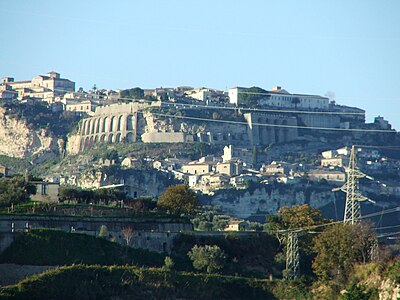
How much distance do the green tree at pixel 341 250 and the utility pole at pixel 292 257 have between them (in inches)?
32.3

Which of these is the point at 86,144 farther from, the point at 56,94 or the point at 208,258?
the point at 208,258

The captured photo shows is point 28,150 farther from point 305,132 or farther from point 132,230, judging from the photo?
point 132,230

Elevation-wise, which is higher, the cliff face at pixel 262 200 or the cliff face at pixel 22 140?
the cliff face at pixel 22 140

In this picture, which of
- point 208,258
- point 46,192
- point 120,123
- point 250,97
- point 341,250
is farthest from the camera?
point 250,97

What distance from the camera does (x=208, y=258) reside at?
2082 inches

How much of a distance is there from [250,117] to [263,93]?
30.3ft

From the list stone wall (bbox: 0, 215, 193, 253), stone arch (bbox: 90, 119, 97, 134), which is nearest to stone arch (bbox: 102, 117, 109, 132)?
stone arch (bbox: 90, 119, 97, 134)

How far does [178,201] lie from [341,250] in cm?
1854

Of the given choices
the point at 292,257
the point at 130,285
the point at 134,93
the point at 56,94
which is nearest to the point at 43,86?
the point at 56,94

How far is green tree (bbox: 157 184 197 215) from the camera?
6569cm

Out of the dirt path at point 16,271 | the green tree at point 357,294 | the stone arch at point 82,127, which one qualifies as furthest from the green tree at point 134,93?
the green tree at point 357,294

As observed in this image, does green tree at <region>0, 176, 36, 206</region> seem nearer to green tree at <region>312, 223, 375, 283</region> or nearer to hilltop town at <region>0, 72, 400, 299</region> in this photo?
hilltop town at <region>0, 72, 400, 299</region>

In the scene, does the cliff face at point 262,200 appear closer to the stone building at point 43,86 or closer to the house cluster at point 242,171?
the house cluster at point 242,171

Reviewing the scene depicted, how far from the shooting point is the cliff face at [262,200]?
10769cm
